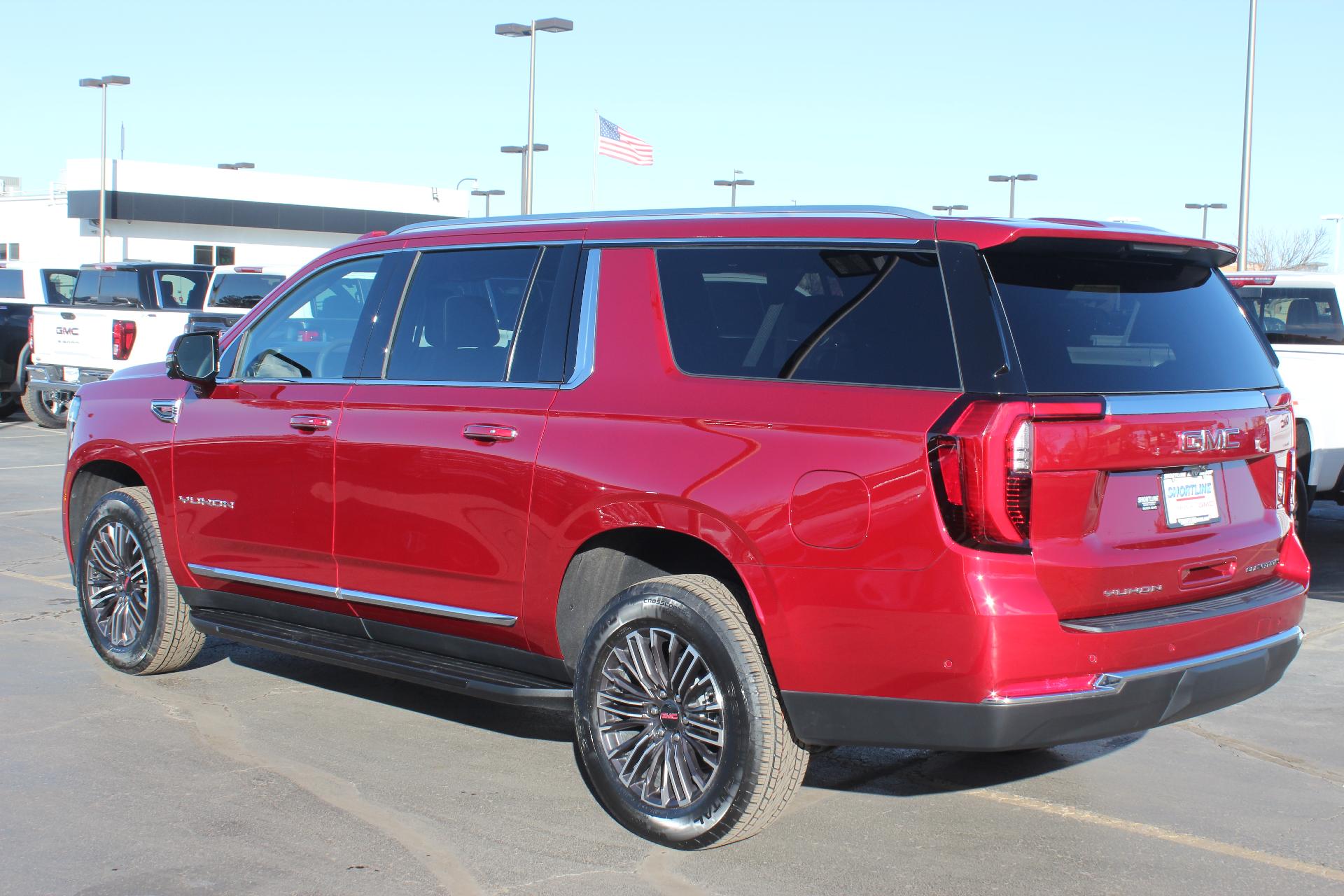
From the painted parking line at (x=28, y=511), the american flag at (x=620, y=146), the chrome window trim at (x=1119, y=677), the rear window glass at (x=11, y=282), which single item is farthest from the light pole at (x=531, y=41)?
the chrome window trim at (x=1119, y=677)

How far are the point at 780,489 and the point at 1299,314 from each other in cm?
764

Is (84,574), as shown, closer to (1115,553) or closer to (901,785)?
(901,785)

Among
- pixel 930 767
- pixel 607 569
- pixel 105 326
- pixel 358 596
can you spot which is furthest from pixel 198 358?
pixel 105 326

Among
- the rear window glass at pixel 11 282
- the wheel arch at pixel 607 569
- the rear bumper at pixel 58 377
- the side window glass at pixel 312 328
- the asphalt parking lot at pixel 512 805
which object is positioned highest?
the rear window glass at pixel 11 282

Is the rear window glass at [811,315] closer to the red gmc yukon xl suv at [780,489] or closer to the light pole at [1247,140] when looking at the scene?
the red gmc yukon xl suv at [780,489]

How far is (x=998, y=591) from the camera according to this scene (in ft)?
12.2

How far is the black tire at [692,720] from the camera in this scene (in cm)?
413

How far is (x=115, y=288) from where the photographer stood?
18.5m

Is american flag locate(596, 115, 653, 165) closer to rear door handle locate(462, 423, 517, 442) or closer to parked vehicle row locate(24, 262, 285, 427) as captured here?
parked vehicle row locate(24, 262, 285, 427)

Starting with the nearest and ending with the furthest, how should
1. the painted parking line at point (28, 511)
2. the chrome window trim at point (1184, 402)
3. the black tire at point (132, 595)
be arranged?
the chrome window trim at point (1184, 402)
the black tire at point (132, 595)
the painted parking line at point (28, 511)

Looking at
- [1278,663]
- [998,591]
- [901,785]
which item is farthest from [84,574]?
[1278,663]

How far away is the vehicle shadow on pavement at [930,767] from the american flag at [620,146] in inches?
1036

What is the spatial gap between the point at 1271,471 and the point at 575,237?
2.43 m

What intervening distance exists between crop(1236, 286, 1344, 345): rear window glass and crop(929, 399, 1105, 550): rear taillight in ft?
23.3
